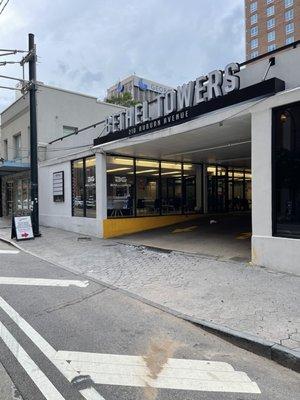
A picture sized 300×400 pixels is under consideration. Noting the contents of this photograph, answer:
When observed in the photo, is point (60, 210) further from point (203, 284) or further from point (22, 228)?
point (203, 284)

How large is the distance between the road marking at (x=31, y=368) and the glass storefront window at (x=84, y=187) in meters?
10.3

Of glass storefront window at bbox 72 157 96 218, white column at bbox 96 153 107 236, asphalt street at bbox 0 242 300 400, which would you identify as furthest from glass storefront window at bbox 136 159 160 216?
asphalt street at bbox 0 242 300 400

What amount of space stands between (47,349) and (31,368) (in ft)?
1.53

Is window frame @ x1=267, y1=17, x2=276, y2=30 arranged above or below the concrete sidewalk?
above

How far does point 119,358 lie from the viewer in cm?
418

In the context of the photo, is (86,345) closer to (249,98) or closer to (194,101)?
(249,98)

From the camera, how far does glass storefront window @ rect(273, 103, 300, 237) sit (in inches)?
302

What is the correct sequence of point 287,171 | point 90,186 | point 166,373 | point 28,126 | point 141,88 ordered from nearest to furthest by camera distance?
point 166,373 → point 287,171 → point 90,186 → point 28,126 → point 141,88

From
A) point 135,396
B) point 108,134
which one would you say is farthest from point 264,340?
point 108,134

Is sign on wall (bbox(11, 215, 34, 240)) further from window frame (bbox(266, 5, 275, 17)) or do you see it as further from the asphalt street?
window frame (bbox(266, 5, 275, 17))

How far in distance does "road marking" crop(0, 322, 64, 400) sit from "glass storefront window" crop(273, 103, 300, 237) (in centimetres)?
572

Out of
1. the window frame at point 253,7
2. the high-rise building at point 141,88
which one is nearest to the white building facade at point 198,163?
the high-rise building at point 141,88

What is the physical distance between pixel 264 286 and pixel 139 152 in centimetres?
881

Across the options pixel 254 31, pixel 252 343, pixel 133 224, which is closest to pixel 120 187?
pixel 133 224
